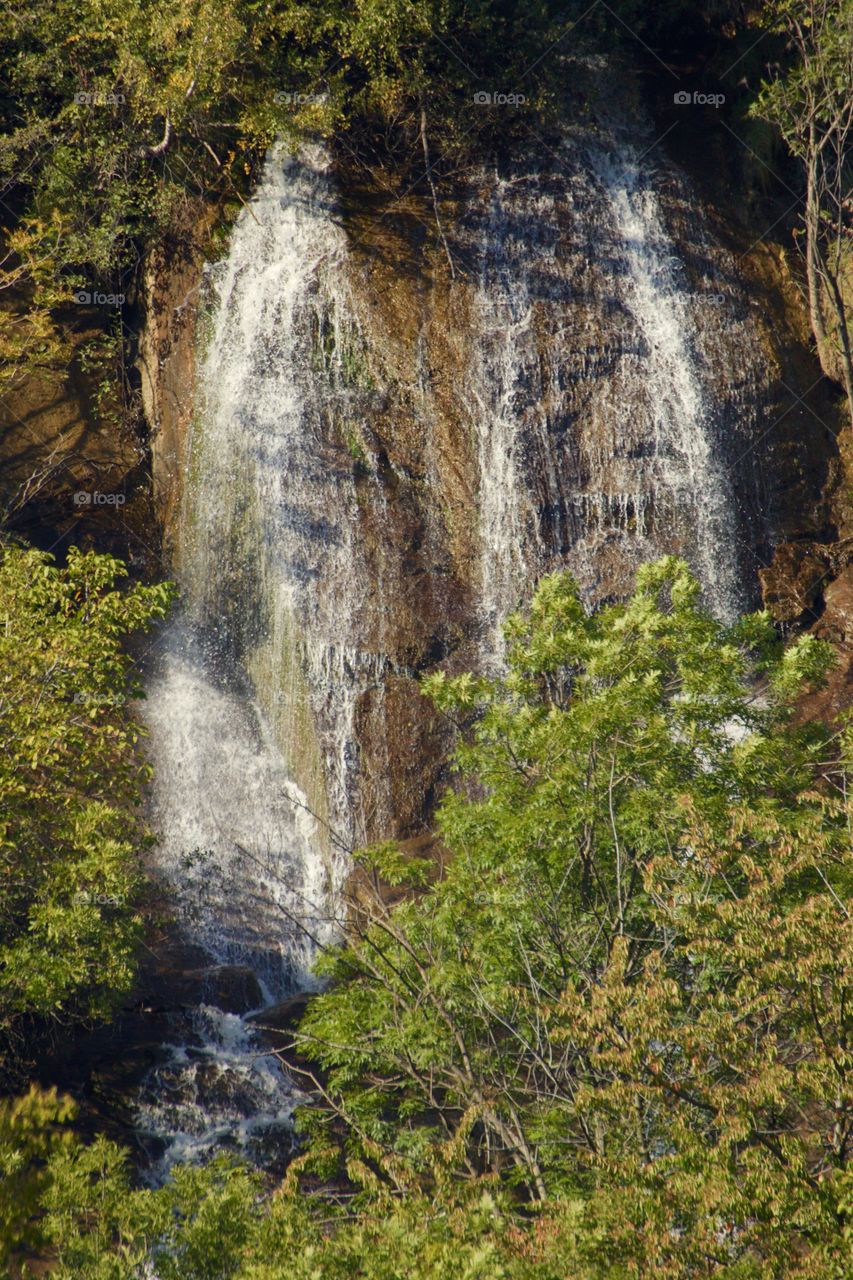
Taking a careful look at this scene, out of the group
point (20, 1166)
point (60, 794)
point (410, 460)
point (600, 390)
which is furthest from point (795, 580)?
point (20, 1166)

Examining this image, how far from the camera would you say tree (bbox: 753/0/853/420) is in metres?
22.2

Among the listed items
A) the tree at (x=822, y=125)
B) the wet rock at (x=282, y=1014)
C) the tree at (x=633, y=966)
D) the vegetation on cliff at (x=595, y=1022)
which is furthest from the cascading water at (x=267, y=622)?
the tree at (x=822, y=125)

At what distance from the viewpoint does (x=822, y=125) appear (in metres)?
24.7

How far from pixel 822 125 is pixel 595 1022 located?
2259 cm

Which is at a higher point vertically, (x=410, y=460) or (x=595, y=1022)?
(x=410, y=460)

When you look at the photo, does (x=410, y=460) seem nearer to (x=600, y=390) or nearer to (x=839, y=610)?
(x=600, y=390)

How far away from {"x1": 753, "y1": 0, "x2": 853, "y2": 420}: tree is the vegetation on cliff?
11947mm

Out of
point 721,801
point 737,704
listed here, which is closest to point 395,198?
point 737,704

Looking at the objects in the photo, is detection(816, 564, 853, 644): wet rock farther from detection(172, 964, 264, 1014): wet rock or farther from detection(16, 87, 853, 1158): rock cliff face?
detection(172, 964, 264, 1014): wet rock

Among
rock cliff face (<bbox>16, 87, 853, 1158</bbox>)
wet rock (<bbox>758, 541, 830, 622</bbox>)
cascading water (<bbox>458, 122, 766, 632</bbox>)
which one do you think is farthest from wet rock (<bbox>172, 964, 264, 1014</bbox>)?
wet rock (<bbox>758, 541, 830, 622</bbox>)

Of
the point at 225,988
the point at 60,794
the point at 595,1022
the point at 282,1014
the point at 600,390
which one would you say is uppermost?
the point at 600,390

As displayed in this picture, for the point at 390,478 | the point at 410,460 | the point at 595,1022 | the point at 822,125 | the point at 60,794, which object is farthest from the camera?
the point at 822,125

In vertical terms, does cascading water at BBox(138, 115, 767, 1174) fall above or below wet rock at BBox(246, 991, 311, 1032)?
above

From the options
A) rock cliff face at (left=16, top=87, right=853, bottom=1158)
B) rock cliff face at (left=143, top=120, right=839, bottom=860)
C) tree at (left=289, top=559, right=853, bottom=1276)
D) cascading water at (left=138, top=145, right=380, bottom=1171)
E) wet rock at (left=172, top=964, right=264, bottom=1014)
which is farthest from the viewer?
rock cliff face at (left=143, top=120, right=839, bottom=860)
